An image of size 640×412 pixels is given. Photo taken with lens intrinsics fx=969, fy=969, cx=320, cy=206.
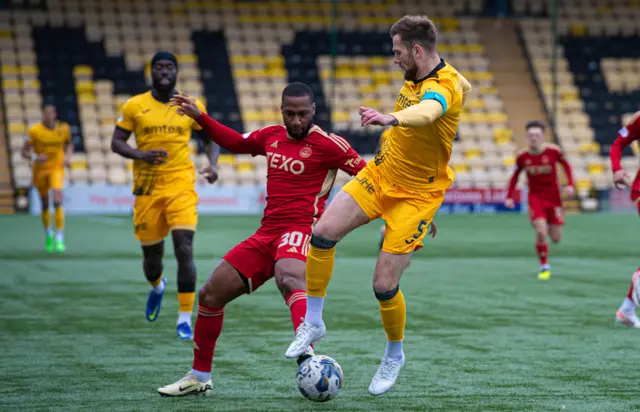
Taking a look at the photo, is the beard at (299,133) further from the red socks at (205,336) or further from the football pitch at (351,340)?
the football pitch at (351,340)

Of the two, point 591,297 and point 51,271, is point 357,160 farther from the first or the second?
point 51,271

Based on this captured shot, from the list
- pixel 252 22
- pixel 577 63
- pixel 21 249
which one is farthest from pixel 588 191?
pixel 21 249

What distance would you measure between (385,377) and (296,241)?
983 mm

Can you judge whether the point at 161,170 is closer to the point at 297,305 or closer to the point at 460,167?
the point at 297,305

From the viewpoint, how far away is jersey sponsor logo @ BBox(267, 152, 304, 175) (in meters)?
6.09

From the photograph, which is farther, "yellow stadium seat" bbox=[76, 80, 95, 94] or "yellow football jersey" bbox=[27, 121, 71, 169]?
"yellow stadium seat" bbox=[76, 80, 95, 94]

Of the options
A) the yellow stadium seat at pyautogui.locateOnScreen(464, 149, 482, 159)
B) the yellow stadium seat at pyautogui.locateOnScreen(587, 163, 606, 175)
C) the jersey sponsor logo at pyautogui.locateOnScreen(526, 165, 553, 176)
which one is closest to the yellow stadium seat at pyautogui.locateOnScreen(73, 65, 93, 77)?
the yellow stadium seat at pyautogui.locateOnScreen(464, 149, 482, 159)

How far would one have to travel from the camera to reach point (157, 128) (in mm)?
8367

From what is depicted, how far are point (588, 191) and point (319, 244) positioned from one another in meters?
23.6

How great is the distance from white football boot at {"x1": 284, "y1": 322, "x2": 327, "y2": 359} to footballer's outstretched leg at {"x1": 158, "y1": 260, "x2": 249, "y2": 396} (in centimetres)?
46

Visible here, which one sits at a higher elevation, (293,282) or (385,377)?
(293,282)

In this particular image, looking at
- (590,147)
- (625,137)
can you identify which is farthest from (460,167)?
(625,137)

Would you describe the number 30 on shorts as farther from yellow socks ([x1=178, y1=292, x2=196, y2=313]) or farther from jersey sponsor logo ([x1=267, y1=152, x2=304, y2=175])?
yellow socks ([x1=178, y1=292, x2=196, y2=313])

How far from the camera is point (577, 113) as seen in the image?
3225cm
